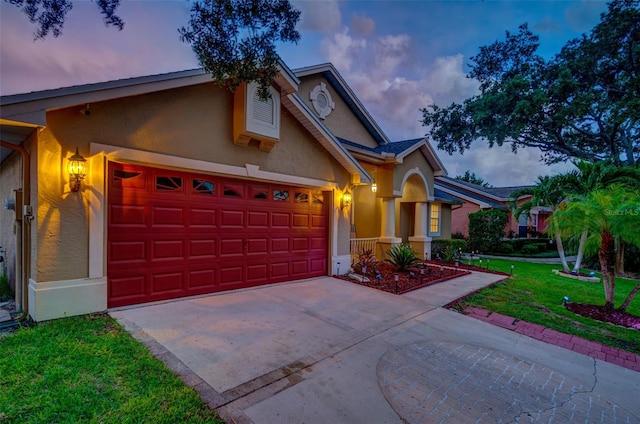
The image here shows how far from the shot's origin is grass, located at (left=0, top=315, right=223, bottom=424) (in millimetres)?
2699

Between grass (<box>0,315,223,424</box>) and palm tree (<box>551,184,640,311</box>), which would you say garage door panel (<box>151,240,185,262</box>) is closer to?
grass (<box>0,315,223,424</box>)

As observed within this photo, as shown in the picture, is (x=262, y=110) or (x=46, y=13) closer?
(x=46, y=13)

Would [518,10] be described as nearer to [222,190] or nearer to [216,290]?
[222,190]

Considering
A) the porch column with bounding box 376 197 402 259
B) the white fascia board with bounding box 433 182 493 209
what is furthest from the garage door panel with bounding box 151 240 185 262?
the white fascia board with bounding box 433 182 493 209

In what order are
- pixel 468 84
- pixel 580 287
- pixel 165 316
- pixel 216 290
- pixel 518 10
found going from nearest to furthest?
pixel 165 316 → pixel 216 290 → pixel 518 10 → pixel 580 287 → pixel 468 84

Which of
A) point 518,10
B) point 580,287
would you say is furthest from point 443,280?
point 518,10

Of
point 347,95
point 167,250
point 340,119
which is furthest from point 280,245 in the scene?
point 347,95

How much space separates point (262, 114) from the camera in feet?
22.2

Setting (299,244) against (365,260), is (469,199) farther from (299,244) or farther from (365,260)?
(299,244)

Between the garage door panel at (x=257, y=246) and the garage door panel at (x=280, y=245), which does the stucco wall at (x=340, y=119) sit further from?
the garage door panel at (x=257, y=246)

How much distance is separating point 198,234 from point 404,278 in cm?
625

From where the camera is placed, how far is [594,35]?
15.3m

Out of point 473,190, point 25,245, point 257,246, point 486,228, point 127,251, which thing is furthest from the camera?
point 473,190

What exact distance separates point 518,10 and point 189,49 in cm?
976
